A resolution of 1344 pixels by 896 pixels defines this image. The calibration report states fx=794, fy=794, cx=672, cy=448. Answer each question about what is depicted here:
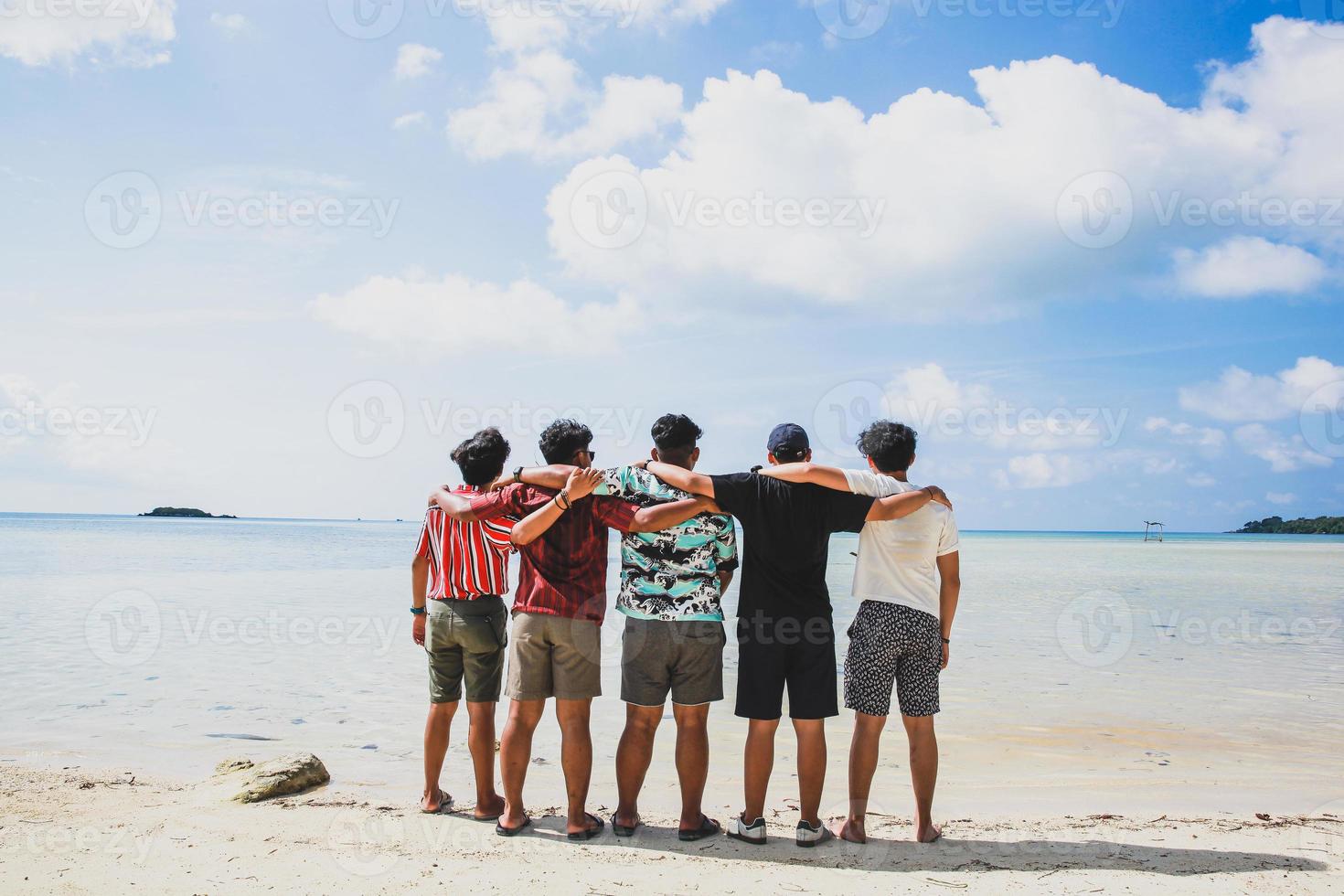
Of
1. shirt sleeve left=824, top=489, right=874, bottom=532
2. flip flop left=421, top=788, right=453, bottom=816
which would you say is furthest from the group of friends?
flip flop left=421, top=788, right=453, bottom=816

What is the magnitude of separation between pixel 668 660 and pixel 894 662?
122 centimetres

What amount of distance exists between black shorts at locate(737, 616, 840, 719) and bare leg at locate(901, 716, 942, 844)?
52cm

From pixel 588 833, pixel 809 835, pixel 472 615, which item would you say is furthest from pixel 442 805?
pixel 809 835

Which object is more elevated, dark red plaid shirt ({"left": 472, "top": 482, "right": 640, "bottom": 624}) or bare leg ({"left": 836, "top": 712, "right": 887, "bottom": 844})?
dark red plaid shirt ({"left": 472, "top": 482, "right": 640, "bottom": 624})

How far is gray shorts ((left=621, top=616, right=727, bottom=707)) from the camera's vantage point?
4.03m

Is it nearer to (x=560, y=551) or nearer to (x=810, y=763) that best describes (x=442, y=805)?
(x=560, y=551)

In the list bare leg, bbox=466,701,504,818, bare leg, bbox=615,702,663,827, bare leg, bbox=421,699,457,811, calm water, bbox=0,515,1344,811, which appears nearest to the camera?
bare leg, bbox=615,702,663,827

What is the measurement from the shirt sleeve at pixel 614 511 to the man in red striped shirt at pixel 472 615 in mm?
511

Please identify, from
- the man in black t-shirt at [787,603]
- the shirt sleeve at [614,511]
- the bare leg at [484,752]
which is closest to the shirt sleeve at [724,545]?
the man in black t-shirt at [787,603]

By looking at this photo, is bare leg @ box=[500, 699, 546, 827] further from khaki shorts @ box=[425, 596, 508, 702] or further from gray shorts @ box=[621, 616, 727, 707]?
gray shorts @ box=[621, 616, 727, 707]

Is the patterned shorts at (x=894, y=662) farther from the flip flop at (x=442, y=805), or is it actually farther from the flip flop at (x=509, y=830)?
the flip flop at (x=442, y=805)

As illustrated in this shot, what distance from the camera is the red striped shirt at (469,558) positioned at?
170 inches

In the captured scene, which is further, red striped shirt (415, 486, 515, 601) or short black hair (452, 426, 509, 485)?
short black hair (452, 426, 509, 485)

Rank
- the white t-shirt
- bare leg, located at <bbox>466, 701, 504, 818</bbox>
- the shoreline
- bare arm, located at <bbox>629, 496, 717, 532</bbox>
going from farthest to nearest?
bare leg, located at <bbox>466, 701, 504, 818</bbox>, the white t-shirt, bare arm, located at <bbox>629, 496, 717, 532</bbox>, the shoreline
